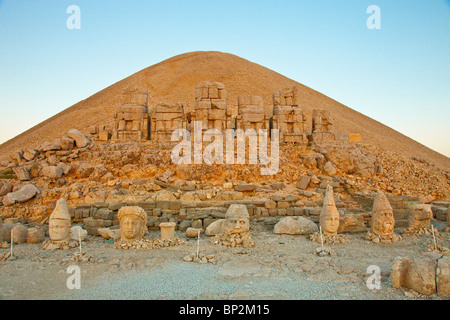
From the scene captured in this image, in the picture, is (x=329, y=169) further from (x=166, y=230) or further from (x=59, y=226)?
(x=59, y=226)

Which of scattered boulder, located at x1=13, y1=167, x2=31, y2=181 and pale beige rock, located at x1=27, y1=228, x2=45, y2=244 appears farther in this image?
scattered boulder, located at x1=13, y1=167, x2=31, y2=181

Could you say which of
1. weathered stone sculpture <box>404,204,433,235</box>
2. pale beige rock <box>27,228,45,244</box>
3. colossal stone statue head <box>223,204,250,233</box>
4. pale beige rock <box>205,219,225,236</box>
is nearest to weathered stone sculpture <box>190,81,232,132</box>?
pale beige rock <box>205,219,225,236</box>

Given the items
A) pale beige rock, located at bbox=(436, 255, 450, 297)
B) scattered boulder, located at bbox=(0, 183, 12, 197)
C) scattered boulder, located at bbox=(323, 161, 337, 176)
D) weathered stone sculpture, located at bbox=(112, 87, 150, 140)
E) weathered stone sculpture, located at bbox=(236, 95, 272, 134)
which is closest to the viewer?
pale beige rock, located at bbox=(436, 255, 450, 297)

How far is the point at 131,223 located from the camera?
866 cm

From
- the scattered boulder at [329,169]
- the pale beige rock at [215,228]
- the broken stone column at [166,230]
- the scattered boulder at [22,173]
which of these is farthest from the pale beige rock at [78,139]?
the scattered boulder at [329,169]

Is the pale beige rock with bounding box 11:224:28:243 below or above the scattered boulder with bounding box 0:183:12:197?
below

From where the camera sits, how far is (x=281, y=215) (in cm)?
1097

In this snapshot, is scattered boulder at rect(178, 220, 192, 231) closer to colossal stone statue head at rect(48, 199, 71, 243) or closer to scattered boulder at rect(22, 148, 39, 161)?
colossal stone statue head at rect(48, 199, 71, 243)

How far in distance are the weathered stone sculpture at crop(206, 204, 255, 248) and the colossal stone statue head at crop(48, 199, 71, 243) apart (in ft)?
12.5

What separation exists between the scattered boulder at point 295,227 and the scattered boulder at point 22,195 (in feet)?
26.9

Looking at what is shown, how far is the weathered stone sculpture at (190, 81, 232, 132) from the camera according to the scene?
1509 centimetres

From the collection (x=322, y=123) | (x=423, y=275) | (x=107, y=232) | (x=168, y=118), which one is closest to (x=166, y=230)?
(x=107, y=232)
